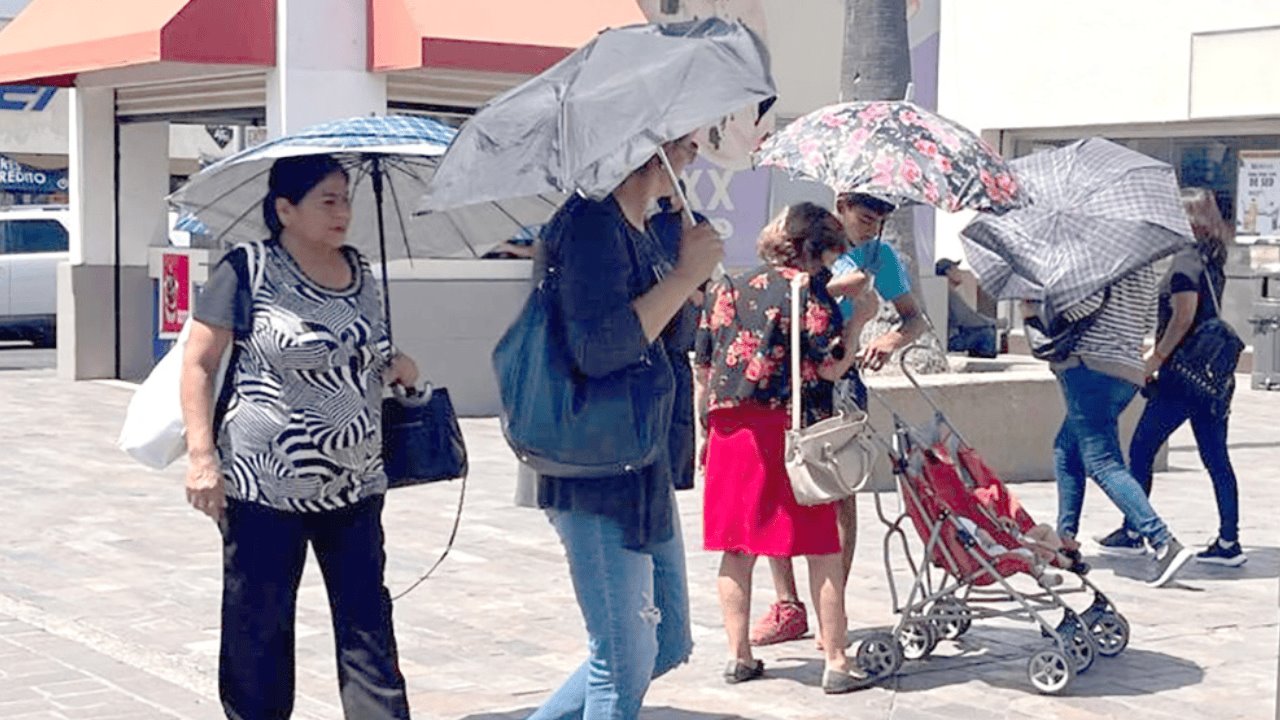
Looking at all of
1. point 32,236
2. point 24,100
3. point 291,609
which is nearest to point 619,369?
point 291,609

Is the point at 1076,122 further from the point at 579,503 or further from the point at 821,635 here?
the point at 579,503

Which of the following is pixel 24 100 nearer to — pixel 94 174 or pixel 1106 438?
pixel 94 174

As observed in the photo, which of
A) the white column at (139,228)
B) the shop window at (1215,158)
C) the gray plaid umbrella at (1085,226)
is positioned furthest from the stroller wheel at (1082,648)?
the shop window at (1215,158)

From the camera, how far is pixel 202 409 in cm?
522

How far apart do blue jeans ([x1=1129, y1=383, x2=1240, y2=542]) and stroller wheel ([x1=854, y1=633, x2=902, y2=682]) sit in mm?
2896

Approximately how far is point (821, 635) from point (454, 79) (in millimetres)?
9271

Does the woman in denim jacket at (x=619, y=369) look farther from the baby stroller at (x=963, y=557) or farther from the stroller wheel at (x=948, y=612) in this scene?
the stroller wheel at (x=948, y=612)

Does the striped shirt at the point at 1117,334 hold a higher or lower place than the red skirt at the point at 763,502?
higher

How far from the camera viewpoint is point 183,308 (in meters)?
16.8

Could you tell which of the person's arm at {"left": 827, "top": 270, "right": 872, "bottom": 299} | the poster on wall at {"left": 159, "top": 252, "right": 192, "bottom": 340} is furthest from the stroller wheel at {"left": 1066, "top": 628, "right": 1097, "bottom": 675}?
the poster on wall at {"left": 159, "top": 252, "right": 192, "bottom": 340}

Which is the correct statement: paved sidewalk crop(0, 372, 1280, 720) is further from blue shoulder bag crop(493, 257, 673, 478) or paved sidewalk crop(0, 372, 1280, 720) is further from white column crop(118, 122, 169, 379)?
white column crop(118, 122, 169, 379)

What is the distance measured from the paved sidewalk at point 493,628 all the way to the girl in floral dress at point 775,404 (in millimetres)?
412

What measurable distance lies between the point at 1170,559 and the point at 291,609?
4.36m

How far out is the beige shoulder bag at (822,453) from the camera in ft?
20.5
